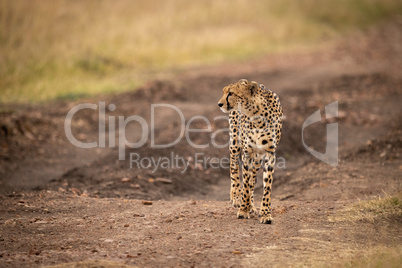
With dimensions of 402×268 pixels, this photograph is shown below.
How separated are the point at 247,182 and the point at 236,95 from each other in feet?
3.00

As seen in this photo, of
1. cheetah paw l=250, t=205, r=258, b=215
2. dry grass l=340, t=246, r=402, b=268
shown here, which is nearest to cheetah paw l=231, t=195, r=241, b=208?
cheetah paw l=250, t=205, r=258, b=215

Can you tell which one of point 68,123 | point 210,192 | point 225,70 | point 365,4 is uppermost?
point 365,4

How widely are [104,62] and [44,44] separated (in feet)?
5.34

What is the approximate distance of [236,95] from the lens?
5824mm

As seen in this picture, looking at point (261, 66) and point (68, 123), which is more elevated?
point (261, 66)

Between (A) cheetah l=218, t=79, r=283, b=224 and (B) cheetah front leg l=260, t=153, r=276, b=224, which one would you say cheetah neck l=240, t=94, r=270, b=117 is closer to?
(A) cheetah l=218, t=79, r=283, b=224

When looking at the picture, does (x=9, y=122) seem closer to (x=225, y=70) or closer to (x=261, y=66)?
(x=225, y=70)

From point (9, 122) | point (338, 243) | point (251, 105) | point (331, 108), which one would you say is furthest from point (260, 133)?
point (331, 108)

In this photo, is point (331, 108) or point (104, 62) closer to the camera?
point (331, 108)

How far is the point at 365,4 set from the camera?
28922 millimetres

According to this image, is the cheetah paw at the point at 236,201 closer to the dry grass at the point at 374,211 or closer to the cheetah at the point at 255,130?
the cheetah at the point at 255,130

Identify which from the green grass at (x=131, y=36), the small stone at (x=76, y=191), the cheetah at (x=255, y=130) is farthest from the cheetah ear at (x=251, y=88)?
the green grass at (x=131, y=36)

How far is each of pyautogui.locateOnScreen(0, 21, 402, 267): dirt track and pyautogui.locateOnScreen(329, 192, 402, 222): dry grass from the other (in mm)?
90

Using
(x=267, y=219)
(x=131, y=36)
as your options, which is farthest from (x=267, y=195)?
(x=131, y=36)
